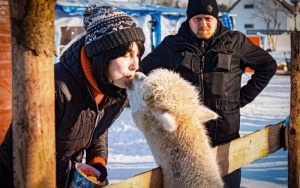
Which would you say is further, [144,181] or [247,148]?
[247,148]

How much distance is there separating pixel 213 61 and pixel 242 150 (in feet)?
2.97

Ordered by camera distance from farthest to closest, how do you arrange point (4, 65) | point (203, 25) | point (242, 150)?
point (4, 65), point (203, 25), point (242, 150)

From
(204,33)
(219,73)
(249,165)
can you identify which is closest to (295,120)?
(219,73)

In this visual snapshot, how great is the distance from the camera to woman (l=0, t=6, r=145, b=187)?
7.22 feet

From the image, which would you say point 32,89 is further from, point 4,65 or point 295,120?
point 4,65

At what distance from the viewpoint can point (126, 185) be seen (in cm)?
206

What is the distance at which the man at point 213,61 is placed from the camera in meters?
3.50

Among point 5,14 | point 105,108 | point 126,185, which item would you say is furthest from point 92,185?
point 5,14

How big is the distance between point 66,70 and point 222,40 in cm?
166

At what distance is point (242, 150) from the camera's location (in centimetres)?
283

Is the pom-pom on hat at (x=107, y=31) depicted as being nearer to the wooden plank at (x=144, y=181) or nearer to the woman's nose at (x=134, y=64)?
the woman's nose at (x=134, y=64)

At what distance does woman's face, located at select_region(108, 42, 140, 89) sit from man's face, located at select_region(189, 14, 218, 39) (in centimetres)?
130

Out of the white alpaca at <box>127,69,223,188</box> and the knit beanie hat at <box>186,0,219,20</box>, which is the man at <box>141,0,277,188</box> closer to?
the knit beanie hat at <box>186,0,219,20</box>

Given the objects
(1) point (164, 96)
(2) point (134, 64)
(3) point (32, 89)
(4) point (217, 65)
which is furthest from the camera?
(4) point (217, 65)
